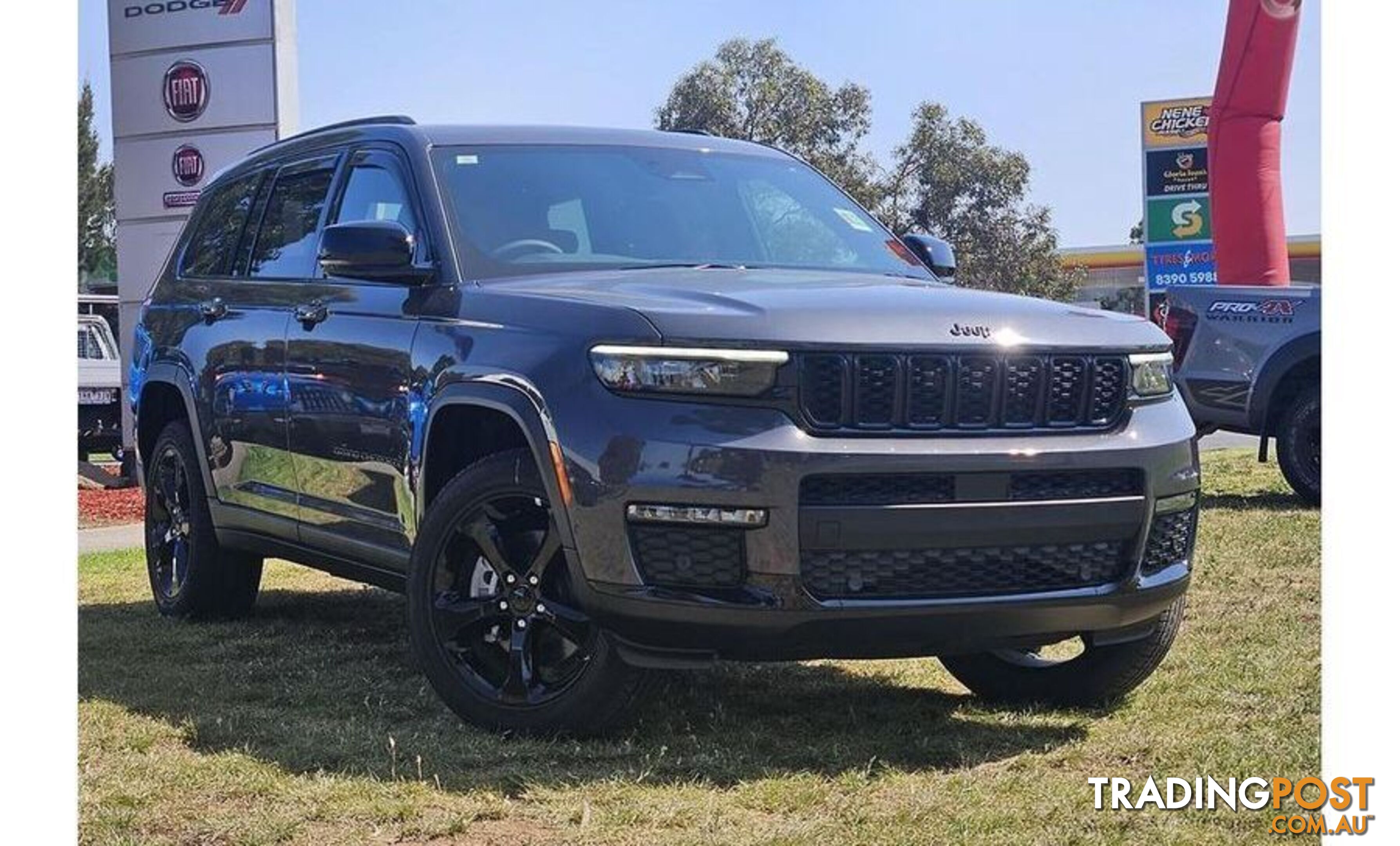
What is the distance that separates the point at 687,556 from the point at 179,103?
1164 cm

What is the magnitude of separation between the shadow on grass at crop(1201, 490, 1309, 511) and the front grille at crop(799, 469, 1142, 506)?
21.5ft

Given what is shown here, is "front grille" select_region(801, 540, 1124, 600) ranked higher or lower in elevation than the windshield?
lower

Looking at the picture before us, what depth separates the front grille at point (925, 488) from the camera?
439 cm

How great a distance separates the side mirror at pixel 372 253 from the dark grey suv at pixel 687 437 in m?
0.01

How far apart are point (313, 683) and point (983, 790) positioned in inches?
101

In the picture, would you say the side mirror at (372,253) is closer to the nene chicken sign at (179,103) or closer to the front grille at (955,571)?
the front grille at (955,571)

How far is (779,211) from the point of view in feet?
20.2

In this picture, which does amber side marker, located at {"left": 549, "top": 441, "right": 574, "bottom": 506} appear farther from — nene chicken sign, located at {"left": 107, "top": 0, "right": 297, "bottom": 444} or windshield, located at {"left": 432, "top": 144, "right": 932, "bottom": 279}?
nene chicken sign, located at {"left": 107, "top": 0, "right": 297, "bottom": 444}

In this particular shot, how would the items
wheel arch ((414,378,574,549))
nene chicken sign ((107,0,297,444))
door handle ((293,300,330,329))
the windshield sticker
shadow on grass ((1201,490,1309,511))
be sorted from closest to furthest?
wheel arch ((414,378,574,549)) → door handle ((293,300,330,329)) → the windshield sticker → shadow on grass ((1201,490,1309,511)) → nene chicken sign ((107,0,297,444))

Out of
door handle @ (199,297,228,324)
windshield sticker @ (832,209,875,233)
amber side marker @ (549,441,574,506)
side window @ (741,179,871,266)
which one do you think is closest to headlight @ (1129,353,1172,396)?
side window @ (741,179,871,266)

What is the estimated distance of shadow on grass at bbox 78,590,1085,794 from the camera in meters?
4.65

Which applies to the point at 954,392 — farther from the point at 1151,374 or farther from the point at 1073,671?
the point at 1073,671

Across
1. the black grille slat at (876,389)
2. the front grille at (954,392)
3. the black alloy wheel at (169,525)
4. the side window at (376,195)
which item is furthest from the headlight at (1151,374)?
the black alloy wheel at (169,525)

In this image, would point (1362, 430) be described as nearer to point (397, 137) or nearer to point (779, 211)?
point (779, 211)
